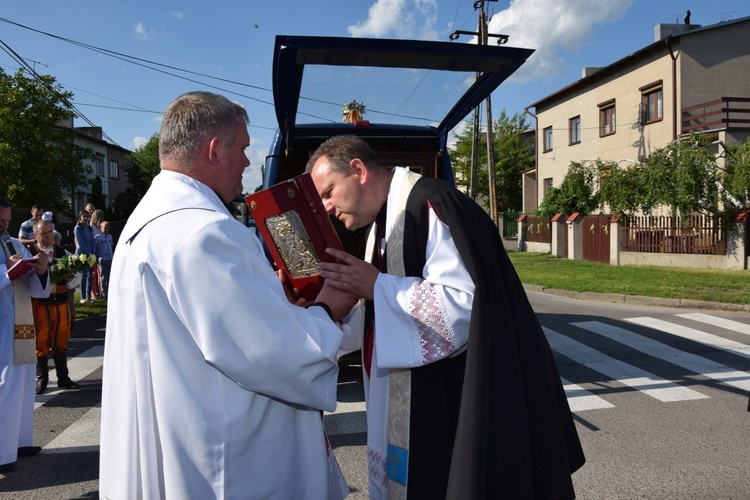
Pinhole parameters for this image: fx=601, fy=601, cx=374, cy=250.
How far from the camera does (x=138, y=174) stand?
5150 centimetres

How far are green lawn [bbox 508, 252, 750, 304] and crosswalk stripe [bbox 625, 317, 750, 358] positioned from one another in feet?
7.81

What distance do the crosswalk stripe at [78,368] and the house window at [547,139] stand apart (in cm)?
2750

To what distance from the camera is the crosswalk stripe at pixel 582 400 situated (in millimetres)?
5594

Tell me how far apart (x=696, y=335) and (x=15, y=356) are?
857 centimetres

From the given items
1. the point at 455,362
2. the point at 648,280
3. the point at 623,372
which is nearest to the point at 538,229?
the point at 648,280

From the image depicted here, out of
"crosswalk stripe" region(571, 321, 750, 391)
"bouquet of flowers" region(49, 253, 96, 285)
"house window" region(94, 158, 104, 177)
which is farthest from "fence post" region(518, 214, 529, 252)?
"house window" region(94, 158, 104, 177)

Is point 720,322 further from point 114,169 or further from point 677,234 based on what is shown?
point 114,169

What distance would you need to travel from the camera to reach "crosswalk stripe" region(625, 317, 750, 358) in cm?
794

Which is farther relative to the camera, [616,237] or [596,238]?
[596,238]

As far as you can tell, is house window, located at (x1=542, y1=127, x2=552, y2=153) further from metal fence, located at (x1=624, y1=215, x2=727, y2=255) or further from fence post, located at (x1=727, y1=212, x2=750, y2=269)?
fence post, located at (x1=727, y1=212, x2=750, y2=269)

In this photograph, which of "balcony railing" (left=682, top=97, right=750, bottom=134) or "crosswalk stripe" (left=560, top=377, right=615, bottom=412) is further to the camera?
"balcony railing" (left=682, top=97, right=750, bottom=134)

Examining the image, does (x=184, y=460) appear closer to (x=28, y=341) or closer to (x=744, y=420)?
(x=28, y=341)

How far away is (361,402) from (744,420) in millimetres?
3363

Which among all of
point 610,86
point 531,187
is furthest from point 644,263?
point 531,187
